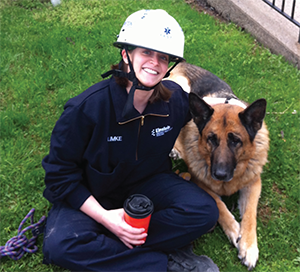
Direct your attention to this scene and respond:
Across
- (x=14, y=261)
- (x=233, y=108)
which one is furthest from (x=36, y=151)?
(x=233, y=108)

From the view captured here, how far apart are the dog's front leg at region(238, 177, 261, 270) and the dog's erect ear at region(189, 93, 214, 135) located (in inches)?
32.8

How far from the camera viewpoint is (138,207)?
2.23 metres

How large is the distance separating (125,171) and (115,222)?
445 millimetres

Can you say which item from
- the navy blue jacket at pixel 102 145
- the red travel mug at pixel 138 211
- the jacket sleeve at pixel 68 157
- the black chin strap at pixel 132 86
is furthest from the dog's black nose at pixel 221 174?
the jacket sleeve at pixel 68 157

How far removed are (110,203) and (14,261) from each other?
965 millimetres

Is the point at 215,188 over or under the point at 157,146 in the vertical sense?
under

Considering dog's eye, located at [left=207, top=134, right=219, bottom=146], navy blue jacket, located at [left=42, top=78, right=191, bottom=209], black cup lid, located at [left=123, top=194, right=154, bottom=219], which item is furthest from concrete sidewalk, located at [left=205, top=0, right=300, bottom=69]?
black cup lid, located at [left=123, top=194, right=154, bottom=219]

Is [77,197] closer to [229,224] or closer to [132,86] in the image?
[132,86]

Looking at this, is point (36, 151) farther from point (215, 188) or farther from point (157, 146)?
point (215, 188)

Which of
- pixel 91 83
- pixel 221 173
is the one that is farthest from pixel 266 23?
pixel 221 173

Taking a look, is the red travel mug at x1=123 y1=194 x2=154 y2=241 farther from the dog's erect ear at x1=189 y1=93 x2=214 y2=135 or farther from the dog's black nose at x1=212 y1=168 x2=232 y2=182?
the dog's erect ear at x1=189 y1=93 x2=214 y2=135

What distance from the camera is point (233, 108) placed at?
10.2ft

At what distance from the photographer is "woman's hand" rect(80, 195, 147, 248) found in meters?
2.34

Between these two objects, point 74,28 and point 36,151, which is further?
point 74,28
